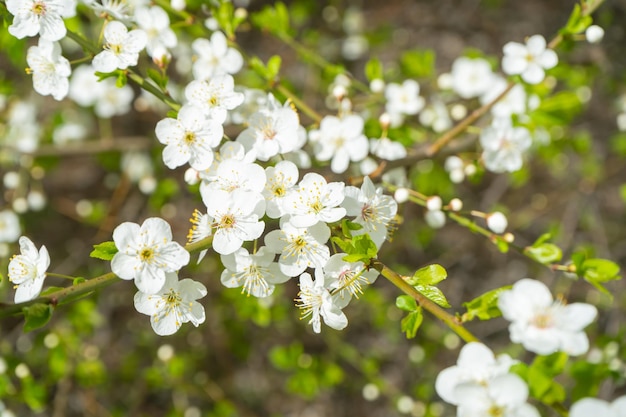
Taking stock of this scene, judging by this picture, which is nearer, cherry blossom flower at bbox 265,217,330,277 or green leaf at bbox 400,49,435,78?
cherry blossom flower at bbox 265,217,330,277

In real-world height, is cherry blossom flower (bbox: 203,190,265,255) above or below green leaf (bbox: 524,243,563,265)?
above

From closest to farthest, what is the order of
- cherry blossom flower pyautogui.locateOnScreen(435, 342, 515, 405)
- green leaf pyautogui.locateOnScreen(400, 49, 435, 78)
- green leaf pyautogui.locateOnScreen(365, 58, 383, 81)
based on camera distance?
1. cherry blossom flower pyautogui.locateOnScreen(435, 342, 515, 405)
2. green leaf pyautogui.locateOnScreen(365, 58, 383, 81)
3. green leaf pyautogui.locateOnScreen(400, 49, 435, 78)

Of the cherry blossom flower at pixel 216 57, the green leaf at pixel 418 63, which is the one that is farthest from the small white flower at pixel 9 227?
Result: the green leaf at pixel 418 63

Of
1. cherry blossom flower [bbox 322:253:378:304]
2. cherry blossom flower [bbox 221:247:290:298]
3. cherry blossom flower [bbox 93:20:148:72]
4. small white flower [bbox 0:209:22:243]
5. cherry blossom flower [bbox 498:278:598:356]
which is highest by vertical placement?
cherry blossom flower [bbox 93:20:148:72]

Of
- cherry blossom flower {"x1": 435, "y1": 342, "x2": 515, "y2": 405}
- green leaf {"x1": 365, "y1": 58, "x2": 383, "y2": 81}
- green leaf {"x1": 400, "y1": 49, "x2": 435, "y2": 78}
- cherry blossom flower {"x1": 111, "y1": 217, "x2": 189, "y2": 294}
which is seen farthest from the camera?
green leaf {"x1": 400, "y1": 49, "x2": 435, "y2": 78}

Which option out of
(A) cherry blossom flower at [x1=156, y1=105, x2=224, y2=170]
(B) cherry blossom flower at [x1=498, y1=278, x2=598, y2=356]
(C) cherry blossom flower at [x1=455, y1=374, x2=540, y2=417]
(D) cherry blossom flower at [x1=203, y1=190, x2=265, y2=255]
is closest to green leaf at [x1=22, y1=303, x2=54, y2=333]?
(D) cherry blossom flower at [x1=203, y1=190, x2=265, y2=255]

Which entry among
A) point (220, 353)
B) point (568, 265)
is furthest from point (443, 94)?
point (220, 353)

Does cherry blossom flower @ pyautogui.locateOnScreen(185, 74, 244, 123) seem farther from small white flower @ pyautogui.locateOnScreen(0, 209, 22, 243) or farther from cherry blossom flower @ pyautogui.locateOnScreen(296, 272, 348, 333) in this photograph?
small white flower @ pyautogui.locateOnScreen(0, 209, 22, 243)
